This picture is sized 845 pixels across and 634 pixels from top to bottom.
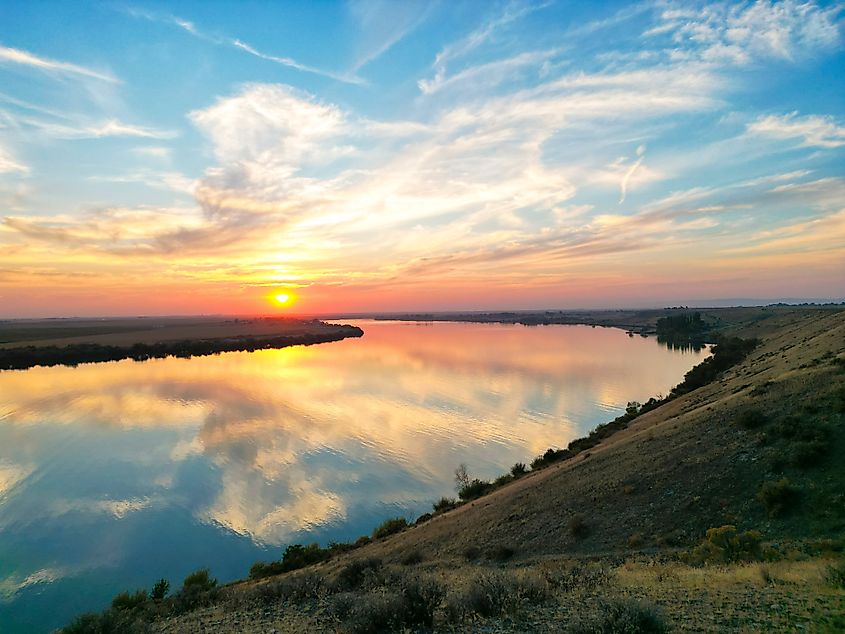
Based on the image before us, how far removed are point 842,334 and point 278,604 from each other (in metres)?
30.6

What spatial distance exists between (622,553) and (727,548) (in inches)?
86.7

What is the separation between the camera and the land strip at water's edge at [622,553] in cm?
665

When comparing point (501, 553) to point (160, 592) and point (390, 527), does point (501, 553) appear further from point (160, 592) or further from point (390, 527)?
point (160, 592)

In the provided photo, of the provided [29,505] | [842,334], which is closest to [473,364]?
[842,334]

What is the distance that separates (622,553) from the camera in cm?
1047

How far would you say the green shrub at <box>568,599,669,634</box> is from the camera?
5.59 metres

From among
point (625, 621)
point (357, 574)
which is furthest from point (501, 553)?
point (625, 621)

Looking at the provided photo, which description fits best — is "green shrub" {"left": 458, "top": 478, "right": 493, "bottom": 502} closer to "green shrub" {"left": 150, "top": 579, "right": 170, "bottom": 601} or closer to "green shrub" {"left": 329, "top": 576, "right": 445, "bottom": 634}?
"green shrub" {"left": 150, "top": 579, "right": 170, "bottom": 601}

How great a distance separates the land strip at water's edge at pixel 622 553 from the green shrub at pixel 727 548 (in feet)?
0.14

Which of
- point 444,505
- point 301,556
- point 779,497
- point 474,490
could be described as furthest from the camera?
point 474,490

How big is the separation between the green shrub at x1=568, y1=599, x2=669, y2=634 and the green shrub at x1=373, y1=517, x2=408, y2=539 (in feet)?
35.5

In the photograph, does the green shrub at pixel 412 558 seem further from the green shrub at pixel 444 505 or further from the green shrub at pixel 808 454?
the green shrub at pixel 808 454

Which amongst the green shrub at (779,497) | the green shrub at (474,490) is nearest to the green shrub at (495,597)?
the green shrub at (779,497)

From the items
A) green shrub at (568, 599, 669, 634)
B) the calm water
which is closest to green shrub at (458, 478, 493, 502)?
the calm water
